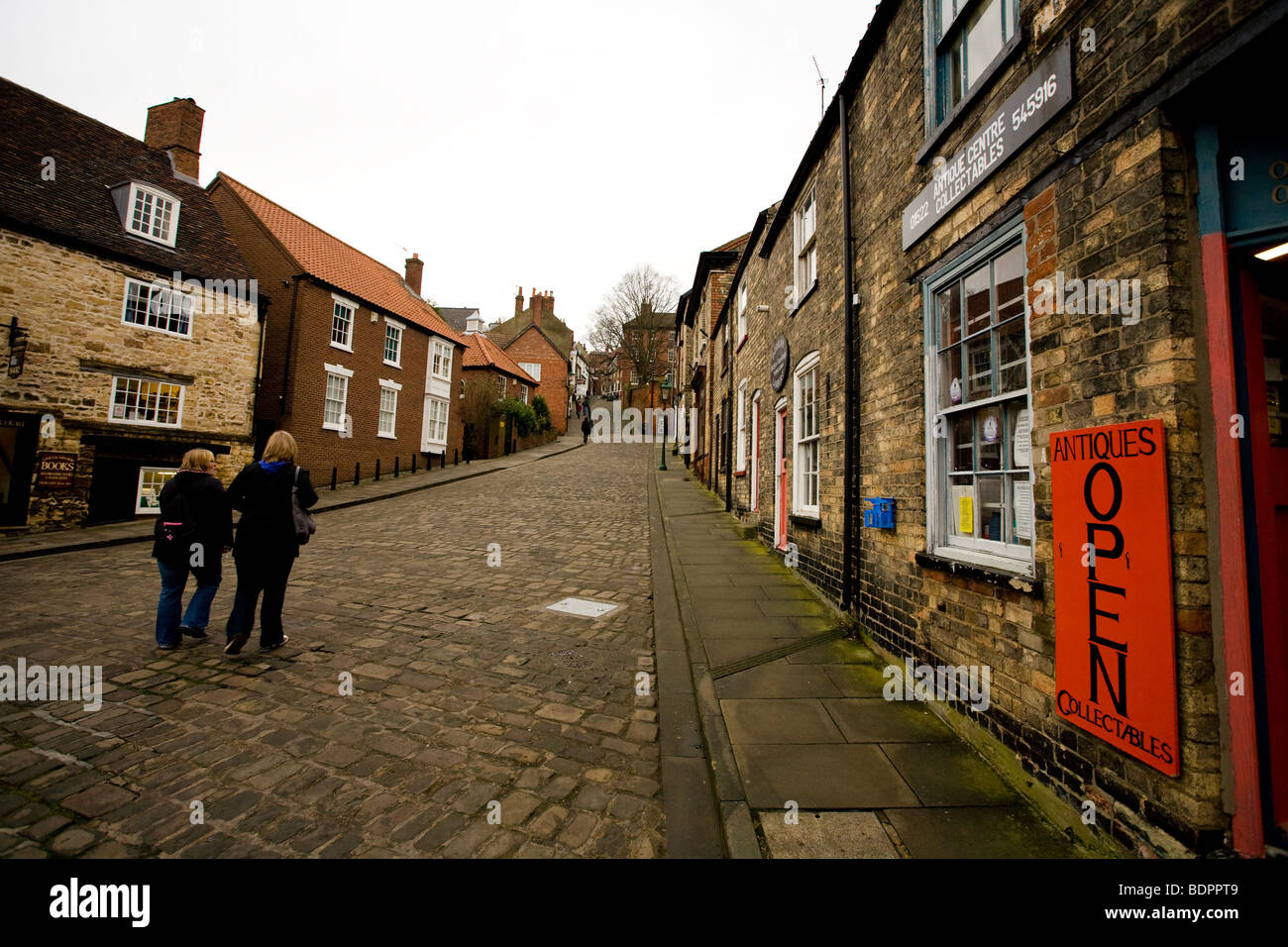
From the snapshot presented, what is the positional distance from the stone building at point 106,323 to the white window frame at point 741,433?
1402 centimetres

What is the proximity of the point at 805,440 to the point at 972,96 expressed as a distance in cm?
430

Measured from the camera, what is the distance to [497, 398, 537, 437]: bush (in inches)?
1216

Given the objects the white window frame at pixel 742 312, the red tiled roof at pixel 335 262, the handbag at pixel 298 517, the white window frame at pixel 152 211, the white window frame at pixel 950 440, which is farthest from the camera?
the red tiled roof at pixel 335 262

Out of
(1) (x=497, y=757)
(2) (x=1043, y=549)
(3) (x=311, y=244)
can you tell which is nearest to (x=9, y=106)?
(3) (x=311, y=244)

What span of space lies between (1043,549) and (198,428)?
61.0ft

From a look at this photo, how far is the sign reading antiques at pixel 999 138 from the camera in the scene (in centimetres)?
285

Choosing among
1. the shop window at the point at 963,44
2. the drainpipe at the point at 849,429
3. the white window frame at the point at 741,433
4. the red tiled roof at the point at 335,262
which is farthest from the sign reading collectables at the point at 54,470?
the shop window at the point at 963,44

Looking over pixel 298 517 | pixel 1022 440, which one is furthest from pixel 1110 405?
pixel 298 517

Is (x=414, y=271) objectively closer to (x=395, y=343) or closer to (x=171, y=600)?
(x=395, y=343)

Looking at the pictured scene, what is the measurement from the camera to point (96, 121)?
15297 mm

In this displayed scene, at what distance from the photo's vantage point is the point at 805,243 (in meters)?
7.80

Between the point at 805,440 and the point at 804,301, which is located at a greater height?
the point at 804,301

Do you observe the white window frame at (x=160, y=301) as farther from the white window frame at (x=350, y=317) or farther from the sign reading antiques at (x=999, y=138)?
the sign reading antiques at (x=999, y=138)
